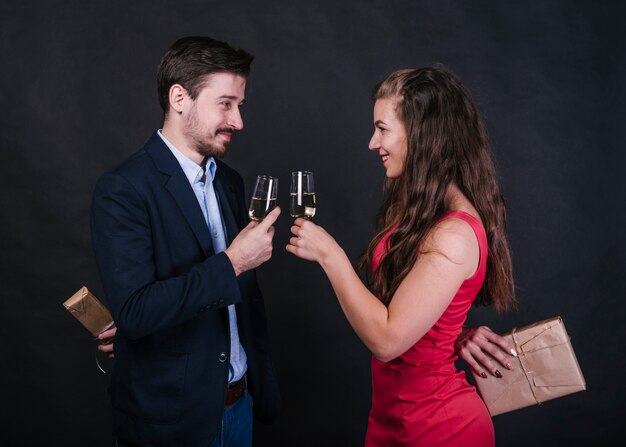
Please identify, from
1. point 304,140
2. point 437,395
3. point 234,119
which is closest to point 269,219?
point 234,119

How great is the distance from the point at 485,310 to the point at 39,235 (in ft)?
9.54

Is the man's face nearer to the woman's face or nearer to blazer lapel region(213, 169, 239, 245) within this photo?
blazer lapel region(213, 169, 239, 245)

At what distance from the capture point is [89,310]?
2420 millimetres

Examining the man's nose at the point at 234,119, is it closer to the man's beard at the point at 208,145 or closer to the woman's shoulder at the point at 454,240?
the man's beard at the point at 208,145

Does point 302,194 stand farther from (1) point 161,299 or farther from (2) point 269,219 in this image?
(1) point 161,299

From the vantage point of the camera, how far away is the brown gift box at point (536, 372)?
6.49 feet

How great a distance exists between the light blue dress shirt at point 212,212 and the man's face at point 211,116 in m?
0.07

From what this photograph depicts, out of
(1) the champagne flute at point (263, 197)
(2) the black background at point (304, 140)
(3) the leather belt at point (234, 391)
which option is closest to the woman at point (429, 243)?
(1) the champagne flute at point (263, 197)

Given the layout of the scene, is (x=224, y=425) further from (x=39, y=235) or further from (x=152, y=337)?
(x=39, y=235)

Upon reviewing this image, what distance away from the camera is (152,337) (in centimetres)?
212

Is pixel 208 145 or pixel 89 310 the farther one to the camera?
pixel 89 310

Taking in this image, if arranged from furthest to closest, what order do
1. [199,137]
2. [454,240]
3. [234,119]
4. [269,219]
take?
[234,119] < [199,137] < [269,219] < [454,240]

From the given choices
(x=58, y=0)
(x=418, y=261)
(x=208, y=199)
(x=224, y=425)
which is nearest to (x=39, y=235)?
(x=58, y=0)

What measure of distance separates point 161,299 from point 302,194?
2.03ft
